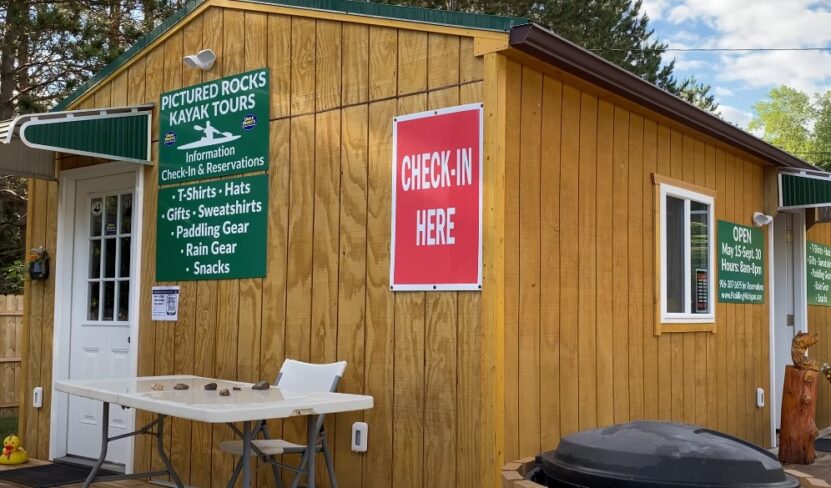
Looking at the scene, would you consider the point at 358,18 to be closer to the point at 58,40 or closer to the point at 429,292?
the point at 429,292

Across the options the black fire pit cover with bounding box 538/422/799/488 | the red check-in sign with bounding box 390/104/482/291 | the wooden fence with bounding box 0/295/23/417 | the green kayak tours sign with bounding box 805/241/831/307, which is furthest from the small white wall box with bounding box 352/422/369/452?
the wooden fence with bounding box 0/295/23/417

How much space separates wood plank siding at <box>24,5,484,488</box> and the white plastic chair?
0.15 metres

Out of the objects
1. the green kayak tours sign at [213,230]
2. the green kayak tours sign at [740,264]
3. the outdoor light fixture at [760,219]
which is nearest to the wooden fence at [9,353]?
the green kayak tours sign at [213,230]

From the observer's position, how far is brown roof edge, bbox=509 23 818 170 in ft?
14.6

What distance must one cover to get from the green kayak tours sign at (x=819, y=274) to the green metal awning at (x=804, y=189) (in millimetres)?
1266

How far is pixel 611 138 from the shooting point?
5555mm

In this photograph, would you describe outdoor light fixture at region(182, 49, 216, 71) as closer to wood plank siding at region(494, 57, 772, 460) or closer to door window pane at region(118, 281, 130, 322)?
door window pane at region(118, 281, 130, 322)

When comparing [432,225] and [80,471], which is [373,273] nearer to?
[432,225]

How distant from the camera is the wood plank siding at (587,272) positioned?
465 centimetres

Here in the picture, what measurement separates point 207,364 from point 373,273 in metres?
1.55

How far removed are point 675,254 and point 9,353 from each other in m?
7.52

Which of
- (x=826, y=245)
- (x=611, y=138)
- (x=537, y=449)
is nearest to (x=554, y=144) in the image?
(x=611, y=138)

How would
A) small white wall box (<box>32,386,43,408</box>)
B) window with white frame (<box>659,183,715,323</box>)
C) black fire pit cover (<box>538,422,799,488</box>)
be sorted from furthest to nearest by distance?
small white wall box (<box>32,386,43,408</box>)
window with white frame (<box>659,183,715,323</box>)
black fire pit cover (<box>538,422,799,488</box>)

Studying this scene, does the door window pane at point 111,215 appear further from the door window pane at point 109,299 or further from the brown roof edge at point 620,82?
the brown roof edge at point 620,82
